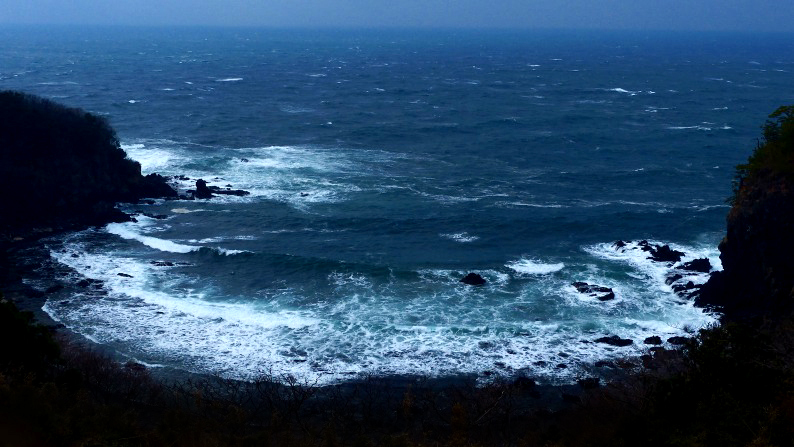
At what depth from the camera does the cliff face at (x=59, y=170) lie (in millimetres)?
50062

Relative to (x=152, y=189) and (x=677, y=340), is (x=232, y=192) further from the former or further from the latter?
(x=677, y=340)

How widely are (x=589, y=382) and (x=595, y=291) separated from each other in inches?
386

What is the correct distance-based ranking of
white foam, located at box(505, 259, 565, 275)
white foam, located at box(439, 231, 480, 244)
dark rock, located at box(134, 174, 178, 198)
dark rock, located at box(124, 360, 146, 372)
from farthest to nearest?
dark rock, located at box(134, 174, 178, 198)
white foam, located at box(439, 231, 480, 244)
white foam, located at box(505, 259, 565, 275)
dark rock, located at box(124, 360, 146, 372)

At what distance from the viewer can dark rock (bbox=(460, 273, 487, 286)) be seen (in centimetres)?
4128

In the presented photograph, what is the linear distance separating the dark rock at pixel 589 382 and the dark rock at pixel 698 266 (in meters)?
15.5

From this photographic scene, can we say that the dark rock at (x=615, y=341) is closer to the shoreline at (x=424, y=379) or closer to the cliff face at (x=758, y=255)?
the shoreline at (x=424, y=379)

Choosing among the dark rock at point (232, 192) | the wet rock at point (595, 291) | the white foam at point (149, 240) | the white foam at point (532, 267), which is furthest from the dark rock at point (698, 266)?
the dark rock at point (232, 192)

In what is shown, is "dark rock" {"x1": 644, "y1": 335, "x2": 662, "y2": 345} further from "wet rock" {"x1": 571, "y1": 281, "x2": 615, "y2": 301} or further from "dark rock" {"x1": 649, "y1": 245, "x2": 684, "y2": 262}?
"dark rock" {"x1": 649, "y1": 245, "x2": 684, "y2": 262}

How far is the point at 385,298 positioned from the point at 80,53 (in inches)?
6827

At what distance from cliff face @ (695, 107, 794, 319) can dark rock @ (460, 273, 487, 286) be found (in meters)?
12.0

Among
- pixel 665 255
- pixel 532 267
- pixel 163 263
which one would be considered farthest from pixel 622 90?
pixel 163 263

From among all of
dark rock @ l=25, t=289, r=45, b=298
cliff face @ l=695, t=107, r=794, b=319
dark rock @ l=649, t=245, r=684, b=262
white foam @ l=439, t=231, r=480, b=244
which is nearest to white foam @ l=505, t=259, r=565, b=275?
white foam @ l=439, t=231, r=480, b=244

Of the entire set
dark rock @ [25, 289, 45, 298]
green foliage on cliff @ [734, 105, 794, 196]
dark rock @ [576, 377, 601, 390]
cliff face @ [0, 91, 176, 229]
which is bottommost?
dark rock @ [576, 377, 601, 390]

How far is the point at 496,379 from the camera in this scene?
103 feet
